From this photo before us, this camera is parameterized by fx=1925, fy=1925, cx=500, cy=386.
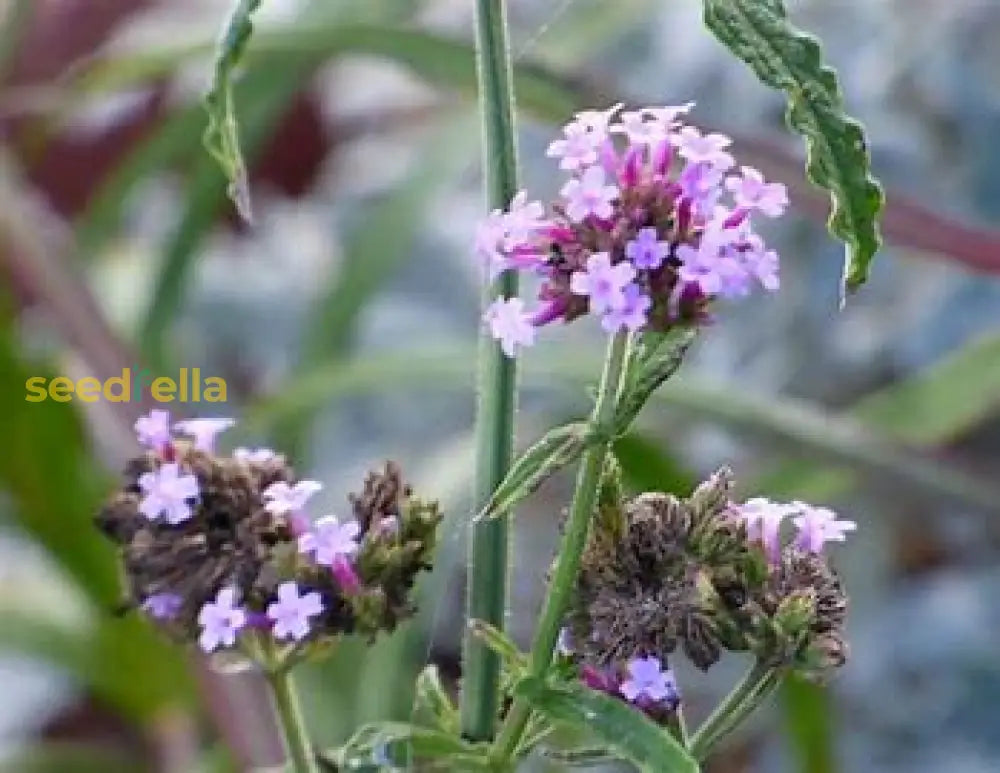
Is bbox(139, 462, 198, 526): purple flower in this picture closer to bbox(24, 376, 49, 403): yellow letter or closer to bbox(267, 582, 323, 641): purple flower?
bbox(267, 582, 323, 641): purple flower

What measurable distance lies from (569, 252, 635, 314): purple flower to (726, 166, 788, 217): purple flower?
2 centimetres

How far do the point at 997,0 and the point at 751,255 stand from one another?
2.51 ft

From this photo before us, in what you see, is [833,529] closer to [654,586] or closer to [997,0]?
[654,586]

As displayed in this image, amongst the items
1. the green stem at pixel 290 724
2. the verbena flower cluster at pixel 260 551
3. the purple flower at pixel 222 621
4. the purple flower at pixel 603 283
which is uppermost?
the purple flower at pixel 603 283

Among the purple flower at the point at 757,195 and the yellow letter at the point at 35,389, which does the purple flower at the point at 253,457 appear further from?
the yellow letter at the point at 35,389

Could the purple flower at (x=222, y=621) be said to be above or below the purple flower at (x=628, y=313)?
below

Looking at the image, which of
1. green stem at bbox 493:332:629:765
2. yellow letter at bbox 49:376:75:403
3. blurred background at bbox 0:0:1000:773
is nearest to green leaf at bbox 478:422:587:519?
green stem at bbox 493:332:629:765

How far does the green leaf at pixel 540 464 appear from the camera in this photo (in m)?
0.31

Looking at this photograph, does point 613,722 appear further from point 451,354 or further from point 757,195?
point 451,354

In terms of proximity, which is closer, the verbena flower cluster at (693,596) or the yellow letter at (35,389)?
the verbena flower cluster at (693,596)

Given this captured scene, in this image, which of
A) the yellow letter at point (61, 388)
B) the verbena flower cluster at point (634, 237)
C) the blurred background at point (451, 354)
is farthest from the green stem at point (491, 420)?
the yellow letter at point (61, 388)

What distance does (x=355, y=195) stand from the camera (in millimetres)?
1221

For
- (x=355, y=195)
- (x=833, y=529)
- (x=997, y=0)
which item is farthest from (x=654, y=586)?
(x=355, y=195)

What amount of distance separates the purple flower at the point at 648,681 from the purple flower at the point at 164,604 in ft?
0.31
